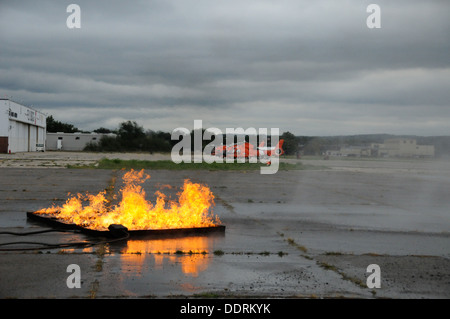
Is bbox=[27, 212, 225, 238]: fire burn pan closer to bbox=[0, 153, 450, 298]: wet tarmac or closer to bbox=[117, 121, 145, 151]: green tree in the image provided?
bbox=[0, 153, 450, 298]: wet tarmac

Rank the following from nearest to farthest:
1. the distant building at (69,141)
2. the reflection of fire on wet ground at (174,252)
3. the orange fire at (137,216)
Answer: the reflection of fire on wet ground at (174,252) → the orange fire at (137,216) → the distant building at (69,141)

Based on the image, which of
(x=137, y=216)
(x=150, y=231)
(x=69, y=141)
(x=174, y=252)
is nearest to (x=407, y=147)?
(x=137, y=216)

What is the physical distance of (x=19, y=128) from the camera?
60.5m

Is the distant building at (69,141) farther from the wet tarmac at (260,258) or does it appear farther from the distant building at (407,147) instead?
the distant building at (407,147)

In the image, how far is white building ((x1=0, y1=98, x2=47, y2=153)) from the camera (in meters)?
53.9

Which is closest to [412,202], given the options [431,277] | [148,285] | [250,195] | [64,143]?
[250,195]

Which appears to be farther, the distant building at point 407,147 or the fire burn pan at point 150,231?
the distant building at point 407,147

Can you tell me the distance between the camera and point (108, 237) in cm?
768

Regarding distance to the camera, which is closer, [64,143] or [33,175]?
[33,175]

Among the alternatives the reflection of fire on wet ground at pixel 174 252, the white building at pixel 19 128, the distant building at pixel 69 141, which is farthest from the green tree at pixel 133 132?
the distant building at pixel 69 141

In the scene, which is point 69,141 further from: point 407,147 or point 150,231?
point 150,231

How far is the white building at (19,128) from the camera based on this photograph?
5391cm
